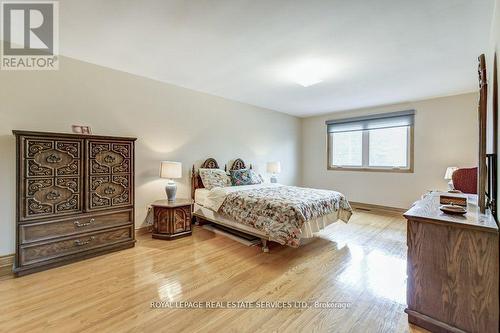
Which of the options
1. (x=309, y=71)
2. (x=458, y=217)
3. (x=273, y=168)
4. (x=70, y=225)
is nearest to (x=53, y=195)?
(x=70, y=225)

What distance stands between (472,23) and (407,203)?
3714 mm

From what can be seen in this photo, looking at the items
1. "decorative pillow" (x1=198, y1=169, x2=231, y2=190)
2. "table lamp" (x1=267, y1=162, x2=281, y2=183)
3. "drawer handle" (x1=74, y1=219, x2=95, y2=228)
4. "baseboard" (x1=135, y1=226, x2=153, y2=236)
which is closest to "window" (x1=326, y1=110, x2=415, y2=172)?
"table lamp" (x1=267, y1=162, x2=281, y2=183)

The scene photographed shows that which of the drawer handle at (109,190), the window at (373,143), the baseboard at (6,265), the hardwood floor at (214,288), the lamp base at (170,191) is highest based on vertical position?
the window at (373,143)

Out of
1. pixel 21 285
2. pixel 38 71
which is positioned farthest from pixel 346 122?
pixel 21 285

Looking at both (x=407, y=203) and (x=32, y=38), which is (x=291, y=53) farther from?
(x=407, y=203)

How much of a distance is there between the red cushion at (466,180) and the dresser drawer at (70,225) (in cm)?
479

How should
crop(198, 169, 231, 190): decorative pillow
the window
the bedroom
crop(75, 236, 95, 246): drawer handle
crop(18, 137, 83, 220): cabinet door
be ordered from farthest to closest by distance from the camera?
the window < crop(198, 169, 231, 190): decorative pillow < crop(75, 236, 95, 246): drawer handle < crop(18, 137, 83, 220): cabinet door < the bedroom

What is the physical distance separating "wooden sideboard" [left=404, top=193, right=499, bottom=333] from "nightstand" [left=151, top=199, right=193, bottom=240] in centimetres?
284

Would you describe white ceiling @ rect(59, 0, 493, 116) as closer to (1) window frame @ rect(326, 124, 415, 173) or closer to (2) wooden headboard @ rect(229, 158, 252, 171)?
(1) window frame @ rect(326, 124, 415, 173)

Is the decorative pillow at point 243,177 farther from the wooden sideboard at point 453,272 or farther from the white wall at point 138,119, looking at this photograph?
the wooden sideboard at point 453,272

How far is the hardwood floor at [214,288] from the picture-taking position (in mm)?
1664

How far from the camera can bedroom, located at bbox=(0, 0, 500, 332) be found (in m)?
1.80

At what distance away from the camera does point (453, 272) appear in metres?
1.53

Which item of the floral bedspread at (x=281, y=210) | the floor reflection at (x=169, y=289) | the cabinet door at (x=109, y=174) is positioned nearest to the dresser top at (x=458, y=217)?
the floral bedspread at (x=281, y=210)
